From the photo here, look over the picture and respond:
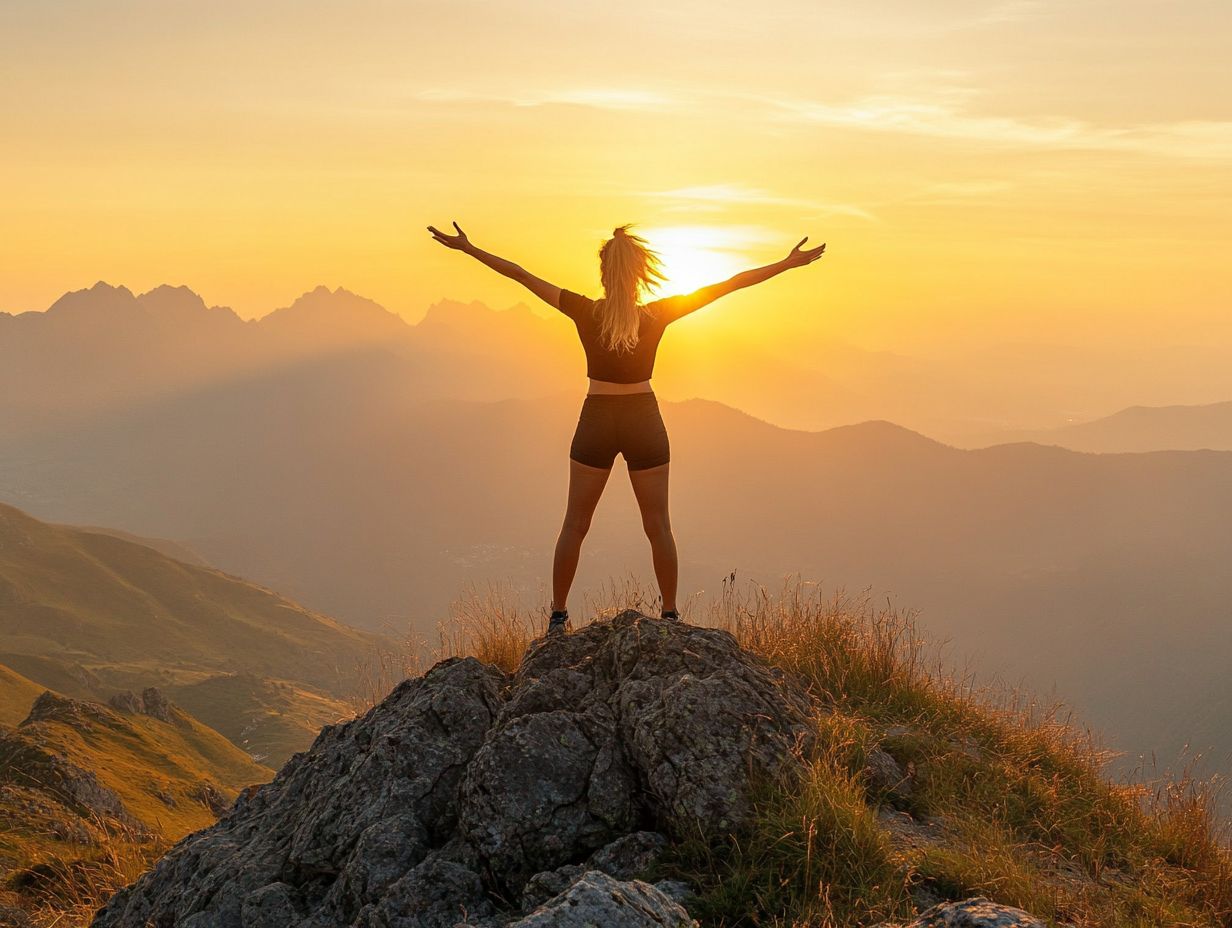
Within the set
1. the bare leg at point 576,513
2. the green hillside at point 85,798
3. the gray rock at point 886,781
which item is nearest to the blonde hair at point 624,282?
the bare leg at point 576,513

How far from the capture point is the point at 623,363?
8.27 meters

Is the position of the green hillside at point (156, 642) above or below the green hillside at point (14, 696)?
below

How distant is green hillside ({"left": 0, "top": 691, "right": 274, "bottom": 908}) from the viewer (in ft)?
42.7

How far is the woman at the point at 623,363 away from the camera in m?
8.11

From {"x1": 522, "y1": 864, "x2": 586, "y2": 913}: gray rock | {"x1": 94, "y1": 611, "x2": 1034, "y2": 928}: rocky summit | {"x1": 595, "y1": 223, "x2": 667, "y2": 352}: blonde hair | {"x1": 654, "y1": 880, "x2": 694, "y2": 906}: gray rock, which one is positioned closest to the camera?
{"x1": 654, "y1": 880, "x2": 694, "y2": 906}: gray rock

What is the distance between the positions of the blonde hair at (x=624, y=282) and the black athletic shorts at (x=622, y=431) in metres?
0.47

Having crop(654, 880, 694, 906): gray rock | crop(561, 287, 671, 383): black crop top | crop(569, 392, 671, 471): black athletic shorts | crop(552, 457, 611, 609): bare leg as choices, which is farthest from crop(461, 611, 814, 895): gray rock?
crop(561, 287, 671, 383): black crop top

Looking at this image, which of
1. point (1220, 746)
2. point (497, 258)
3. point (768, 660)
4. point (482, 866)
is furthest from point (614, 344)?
point (1220, 746)

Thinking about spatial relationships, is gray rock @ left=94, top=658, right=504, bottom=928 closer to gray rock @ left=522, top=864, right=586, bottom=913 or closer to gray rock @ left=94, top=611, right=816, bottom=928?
gray rock @ left=94, top=611, right=816, bottom=928

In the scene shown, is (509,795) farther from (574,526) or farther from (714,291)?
(714,291)

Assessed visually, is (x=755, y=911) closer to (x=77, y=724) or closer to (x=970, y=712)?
(x=970, y=712)

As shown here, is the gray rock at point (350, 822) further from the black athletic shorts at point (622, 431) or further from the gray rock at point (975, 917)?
the gray rock at point (975, 917)

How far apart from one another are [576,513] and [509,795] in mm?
3009

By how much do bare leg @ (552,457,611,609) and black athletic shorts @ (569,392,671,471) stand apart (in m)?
0.14
